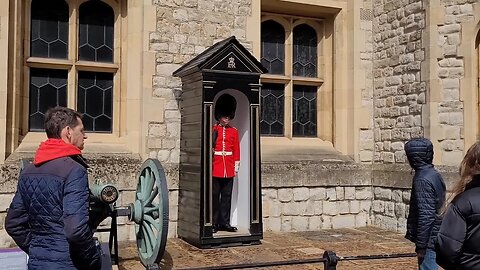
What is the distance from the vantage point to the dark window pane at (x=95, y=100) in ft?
24.6

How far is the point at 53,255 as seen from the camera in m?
3.00

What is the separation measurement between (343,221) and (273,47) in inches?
111

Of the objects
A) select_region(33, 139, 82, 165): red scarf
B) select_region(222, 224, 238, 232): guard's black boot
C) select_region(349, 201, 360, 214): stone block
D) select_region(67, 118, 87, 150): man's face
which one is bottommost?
select_region(222, 224, 238, 232): guard's black boot

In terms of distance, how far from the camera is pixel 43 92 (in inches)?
286

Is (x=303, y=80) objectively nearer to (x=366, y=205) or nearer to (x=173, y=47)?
(x=366, y=205)

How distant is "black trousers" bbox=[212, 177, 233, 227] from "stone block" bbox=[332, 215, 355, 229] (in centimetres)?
207

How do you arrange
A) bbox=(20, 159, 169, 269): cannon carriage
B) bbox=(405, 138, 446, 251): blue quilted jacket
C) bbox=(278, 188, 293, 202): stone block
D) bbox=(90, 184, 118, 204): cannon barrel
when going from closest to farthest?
bbox=(405, 138, 446, 251): blue quilted jacket, bbox=(90, 184, 118, 204): cannon barrel, bbox=(20, 159, 169, 269): cannon carriage, bbox=(278, 188, 293, 202): stone block

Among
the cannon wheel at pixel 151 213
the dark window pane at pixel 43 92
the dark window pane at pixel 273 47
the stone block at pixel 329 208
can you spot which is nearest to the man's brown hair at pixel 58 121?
the cannon wheel at pixel 151 213

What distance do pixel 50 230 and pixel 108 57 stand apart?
16.2ft

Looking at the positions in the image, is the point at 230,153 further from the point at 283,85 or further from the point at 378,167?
the point at 378,167

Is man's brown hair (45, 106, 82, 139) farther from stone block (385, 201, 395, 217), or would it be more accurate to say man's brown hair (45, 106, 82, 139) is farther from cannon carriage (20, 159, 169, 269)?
stone block (385, 201, 395, 217)

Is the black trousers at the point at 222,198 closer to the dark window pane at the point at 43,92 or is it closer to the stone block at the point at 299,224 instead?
the stone block at the point at 299,224

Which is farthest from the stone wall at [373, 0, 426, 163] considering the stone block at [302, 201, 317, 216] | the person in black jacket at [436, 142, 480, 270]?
the person in black jacket at [436, 142, 480, 270]

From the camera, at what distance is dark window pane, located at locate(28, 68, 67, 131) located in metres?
7.21
